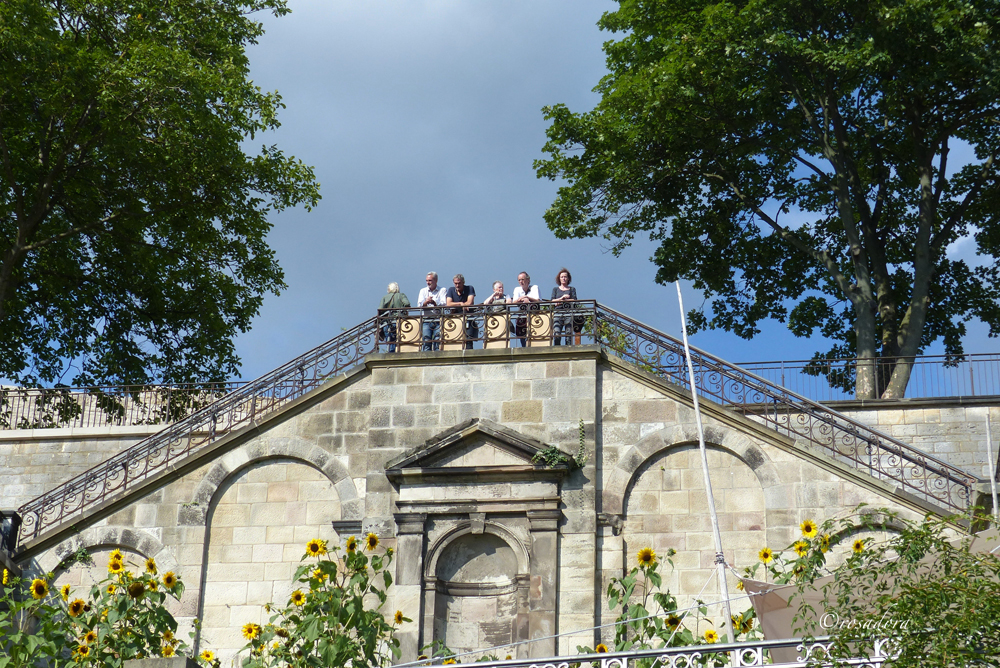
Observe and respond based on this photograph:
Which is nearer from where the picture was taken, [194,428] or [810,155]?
[194,428]

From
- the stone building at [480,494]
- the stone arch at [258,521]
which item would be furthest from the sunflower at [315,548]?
the stone arch at [258,521]

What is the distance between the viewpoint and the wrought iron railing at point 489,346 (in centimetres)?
1569

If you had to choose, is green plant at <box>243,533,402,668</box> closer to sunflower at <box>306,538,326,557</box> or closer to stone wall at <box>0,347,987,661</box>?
sunflower at <box>306,538,326,557</box>

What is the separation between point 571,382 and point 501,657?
3.44 meters

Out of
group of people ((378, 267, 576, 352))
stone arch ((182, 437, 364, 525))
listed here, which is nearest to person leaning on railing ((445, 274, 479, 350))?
group of people ((378, 267, 576, 352))

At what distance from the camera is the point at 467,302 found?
17.3m

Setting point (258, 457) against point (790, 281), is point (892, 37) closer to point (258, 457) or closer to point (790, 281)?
point (790, 281)

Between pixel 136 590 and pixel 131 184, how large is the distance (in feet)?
36.8

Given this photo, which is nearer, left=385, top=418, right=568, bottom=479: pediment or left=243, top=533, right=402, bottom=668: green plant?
left=243, top=533, right=402, bottom=668: green plant

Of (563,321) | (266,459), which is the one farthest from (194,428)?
(563,321)

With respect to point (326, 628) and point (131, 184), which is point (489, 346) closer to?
point (326, 628)

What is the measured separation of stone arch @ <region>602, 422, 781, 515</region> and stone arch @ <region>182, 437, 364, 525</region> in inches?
123

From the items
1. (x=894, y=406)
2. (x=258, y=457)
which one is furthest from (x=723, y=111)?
(x=258, y=457)

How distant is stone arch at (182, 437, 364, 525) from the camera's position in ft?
52.5
